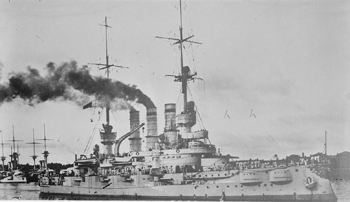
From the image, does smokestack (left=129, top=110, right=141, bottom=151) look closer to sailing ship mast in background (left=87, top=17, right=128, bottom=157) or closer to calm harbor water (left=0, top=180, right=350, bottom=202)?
sailing ship mast in background (left=87, top=17, right=128, bottom=157)

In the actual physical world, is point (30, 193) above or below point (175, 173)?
below

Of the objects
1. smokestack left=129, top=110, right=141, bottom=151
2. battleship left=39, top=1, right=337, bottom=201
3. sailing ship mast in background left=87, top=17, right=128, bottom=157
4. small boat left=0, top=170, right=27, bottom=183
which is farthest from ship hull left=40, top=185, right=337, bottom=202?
small boat left=0, top=170, right=27, bottom=183

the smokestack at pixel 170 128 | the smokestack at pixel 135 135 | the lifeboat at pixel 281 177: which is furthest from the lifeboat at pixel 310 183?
the smokestack at pixel 135 135

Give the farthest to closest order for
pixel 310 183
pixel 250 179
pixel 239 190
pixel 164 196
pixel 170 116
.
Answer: pixel 170 116
pixel 164 196
pixel 239 190
pixel 250 179
pixel 310 183

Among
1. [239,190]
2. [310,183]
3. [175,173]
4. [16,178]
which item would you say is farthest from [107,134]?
[16,178]

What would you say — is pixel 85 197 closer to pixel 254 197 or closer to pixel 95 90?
pixel 95 90

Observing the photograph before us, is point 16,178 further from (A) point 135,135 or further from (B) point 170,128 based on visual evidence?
(B) point 170,128
